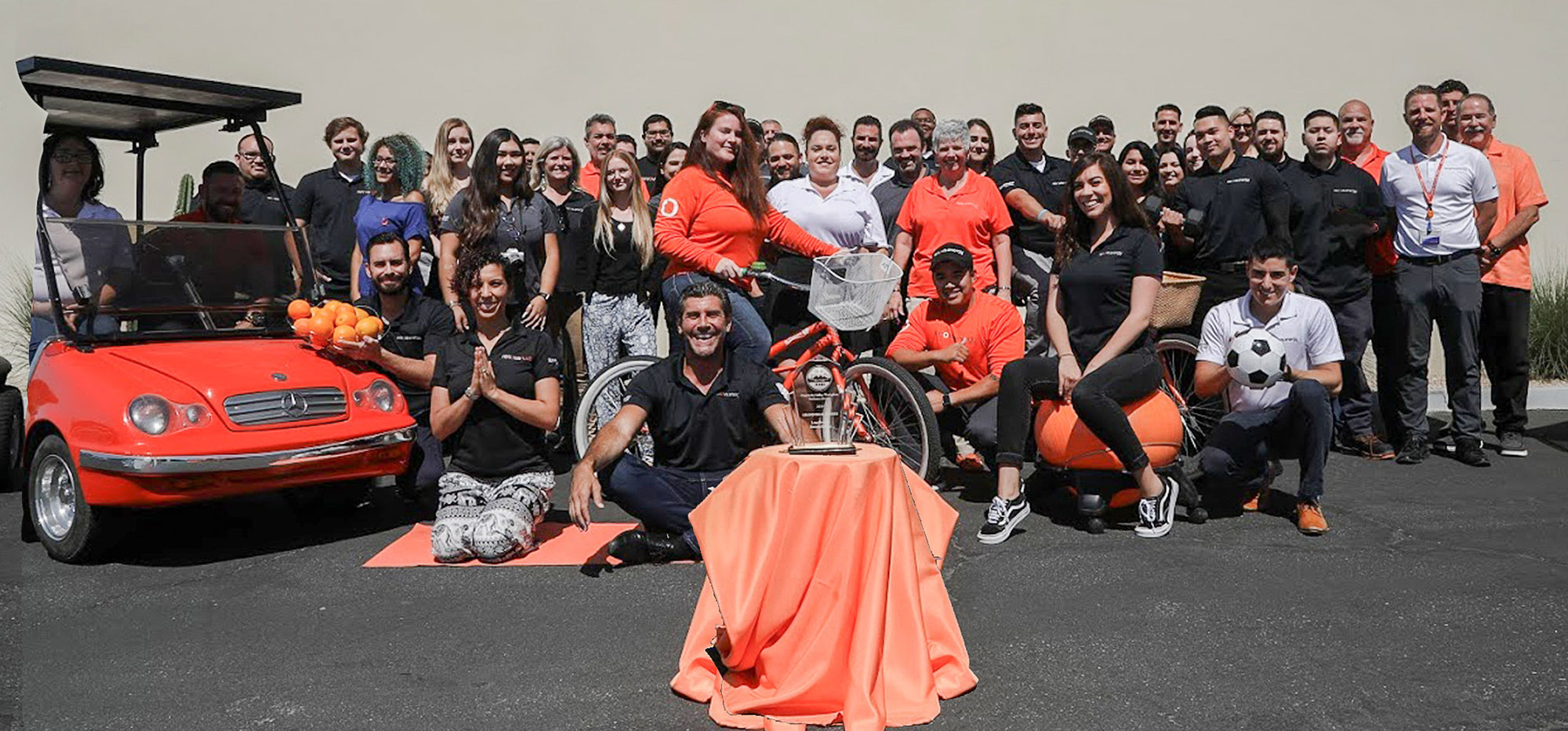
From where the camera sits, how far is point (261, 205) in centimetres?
880

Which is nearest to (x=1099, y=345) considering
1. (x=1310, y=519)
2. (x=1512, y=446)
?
(x=1310, y=519)

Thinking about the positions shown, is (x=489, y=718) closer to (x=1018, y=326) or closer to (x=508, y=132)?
(x=1018, y=326)

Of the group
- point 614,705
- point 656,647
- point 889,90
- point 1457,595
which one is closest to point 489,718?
point 614,705

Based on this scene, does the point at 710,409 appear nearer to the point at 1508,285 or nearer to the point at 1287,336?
the point at 1287,336

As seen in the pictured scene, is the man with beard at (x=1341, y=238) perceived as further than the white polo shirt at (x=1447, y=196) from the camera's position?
Yes

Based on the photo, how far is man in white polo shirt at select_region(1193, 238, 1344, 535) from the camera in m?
6.54

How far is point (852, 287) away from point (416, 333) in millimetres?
2351

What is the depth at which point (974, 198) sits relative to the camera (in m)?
8.03

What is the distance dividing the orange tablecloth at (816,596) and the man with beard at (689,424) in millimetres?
1641

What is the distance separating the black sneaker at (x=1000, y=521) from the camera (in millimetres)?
6207

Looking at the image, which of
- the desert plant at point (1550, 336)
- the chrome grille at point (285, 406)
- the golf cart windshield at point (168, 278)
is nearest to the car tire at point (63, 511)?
the golf cart windshield at point (168, 278)

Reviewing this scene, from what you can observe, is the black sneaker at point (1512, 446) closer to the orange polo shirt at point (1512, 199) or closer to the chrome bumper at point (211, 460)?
the orange polo shirt at point (1512, 199)

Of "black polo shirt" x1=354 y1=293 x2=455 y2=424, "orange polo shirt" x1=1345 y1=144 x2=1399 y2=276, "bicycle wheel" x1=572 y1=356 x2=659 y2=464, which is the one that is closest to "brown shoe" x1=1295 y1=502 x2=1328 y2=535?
"orange polo shirt" x1=1345 y1=144 x2=1399 y2=276

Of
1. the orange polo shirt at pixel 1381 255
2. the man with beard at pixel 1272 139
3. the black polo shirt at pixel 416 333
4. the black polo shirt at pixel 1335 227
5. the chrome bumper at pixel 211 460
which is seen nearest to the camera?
the chrome bumper at pixel 211 460
